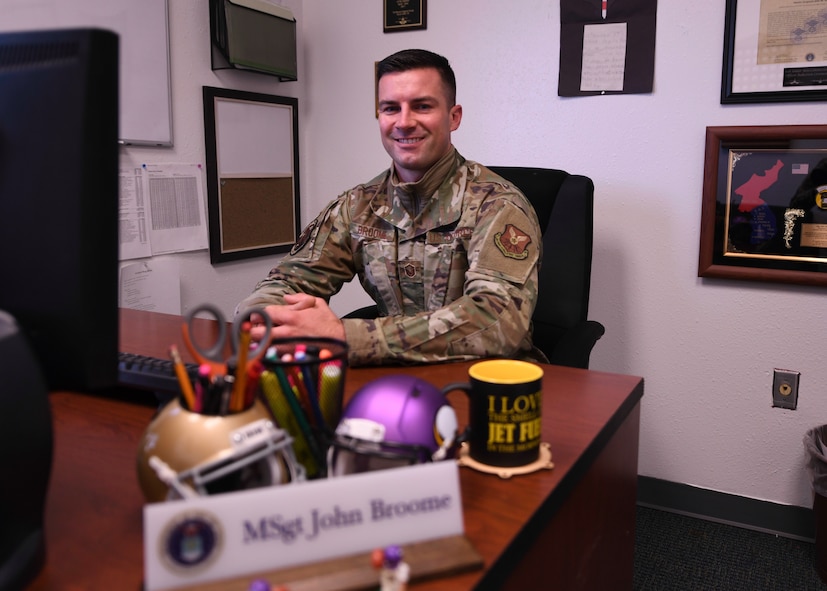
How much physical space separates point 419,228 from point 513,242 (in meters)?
0.26

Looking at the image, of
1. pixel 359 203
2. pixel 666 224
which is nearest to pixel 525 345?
pixel 359 203

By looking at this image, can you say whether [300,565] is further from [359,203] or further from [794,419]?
[794,419]

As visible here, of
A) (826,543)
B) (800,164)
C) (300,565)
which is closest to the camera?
(300,565)

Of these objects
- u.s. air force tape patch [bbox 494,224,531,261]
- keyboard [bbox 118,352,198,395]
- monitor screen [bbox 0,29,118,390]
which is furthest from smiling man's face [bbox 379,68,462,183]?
monitor screen [bbox 0,29,118,390]

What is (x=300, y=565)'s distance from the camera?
0.55m

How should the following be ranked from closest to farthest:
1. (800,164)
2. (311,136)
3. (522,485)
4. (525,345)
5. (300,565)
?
(300,565), (522,485), (525,345), (800,164), (311,136)

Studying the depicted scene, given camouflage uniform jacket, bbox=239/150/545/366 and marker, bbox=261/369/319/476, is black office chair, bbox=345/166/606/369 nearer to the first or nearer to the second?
camouflage uniform jacket, bbox=239/150/545/366

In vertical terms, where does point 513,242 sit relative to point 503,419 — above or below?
above

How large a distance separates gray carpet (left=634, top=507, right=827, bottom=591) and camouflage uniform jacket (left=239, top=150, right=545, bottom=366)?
799mm

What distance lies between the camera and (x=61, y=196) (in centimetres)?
59

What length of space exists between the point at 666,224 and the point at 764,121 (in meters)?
0.38

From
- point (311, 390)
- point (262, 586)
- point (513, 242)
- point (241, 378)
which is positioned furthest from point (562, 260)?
point (262, 586)

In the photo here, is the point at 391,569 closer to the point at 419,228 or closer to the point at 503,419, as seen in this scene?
the point at 503,419

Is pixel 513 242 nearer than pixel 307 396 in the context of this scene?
No
